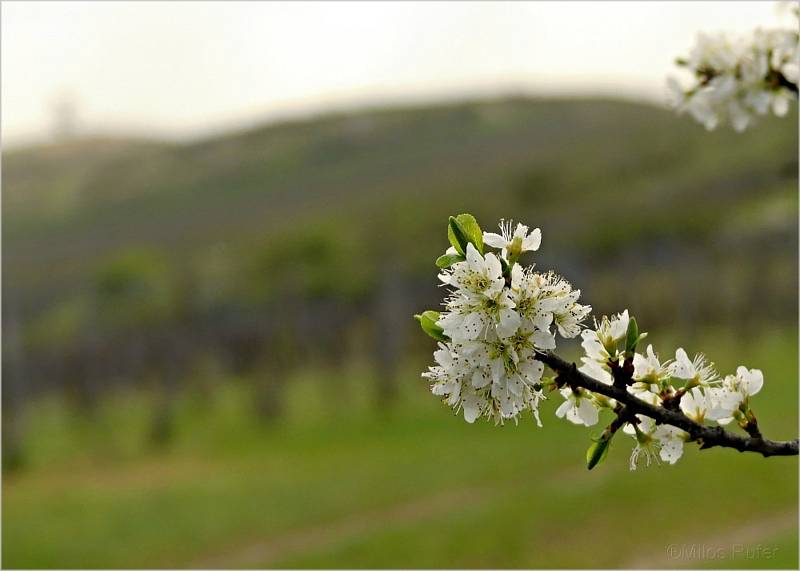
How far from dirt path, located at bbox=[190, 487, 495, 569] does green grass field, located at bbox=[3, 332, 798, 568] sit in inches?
1.6

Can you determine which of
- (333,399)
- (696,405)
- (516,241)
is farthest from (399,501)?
(516,241)

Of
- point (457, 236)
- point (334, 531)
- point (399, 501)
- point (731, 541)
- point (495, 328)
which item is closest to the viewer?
point (495, 328)

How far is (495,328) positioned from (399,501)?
1536cm

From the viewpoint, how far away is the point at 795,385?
2116 centimetres

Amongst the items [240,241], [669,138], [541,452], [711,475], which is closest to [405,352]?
[541,452]

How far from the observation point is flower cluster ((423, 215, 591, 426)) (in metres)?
1.67

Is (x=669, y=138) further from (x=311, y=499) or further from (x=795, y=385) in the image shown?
(x=311, y=499)

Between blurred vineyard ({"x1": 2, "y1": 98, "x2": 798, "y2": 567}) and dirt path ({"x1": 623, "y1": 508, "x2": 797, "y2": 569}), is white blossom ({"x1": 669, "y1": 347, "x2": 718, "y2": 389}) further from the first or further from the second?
dirt path ({"x1": 623, "y1": 508, "x2": 797, "y2": 569})

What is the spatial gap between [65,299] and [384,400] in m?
50.6

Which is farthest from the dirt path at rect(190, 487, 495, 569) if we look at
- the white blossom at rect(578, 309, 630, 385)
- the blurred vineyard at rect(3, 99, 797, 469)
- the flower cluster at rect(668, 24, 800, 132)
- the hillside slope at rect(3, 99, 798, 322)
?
the hillside slope at rect(3, 99, 798, 322)

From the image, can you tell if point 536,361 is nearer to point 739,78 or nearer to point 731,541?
point 739,78

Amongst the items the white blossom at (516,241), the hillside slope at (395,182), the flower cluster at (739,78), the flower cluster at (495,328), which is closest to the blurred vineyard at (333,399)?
the flower cluster at (739,78)

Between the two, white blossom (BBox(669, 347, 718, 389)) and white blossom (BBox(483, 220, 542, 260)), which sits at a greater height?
white blossom (BBox(483, 220, 542, 260))

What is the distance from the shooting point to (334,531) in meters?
15.4
